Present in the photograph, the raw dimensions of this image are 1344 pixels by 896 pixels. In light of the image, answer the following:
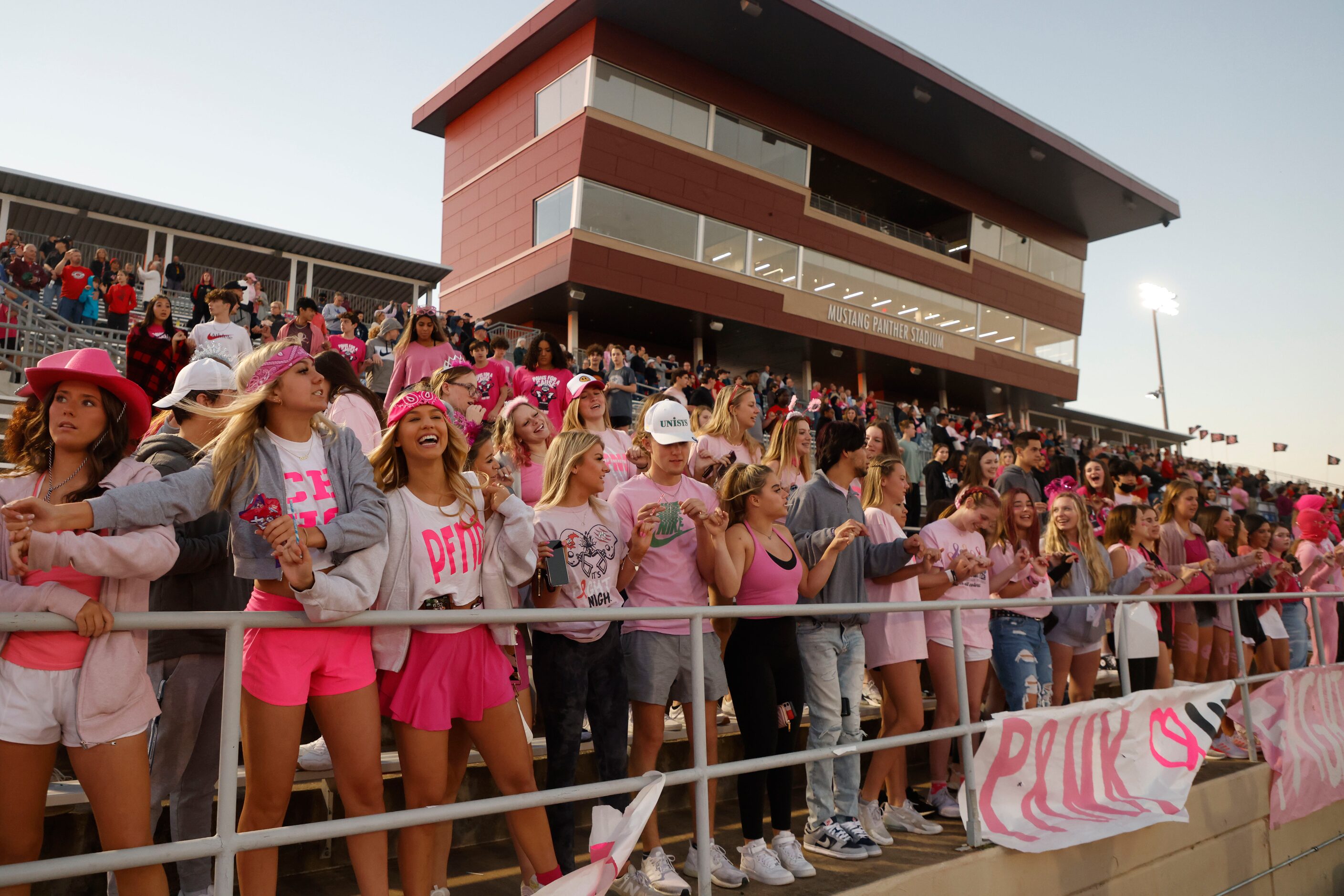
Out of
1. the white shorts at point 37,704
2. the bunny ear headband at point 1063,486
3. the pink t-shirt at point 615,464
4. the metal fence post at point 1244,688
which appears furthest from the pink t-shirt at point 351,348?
the metal fence post at point 1244,688

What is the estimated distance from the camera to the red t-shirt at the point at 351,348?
8055 millimetres

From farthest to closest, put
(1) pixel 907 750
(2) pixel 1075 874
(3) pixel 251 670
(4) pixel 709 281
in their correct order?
(4) pixel 709 281
(1) pixel 907 750
(2) pixel 1075 874
(3) pixel 251 670

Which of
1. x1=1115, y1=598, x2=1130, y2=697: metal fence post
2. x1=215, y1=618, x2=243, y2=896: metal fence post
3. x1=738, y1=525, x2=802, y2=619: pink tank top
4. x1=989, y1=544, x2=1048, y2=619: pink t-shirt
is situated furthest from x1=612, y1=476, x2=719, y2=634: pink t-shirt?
x1=1115, y1=598, x2=1130, y2=697: metal fence post

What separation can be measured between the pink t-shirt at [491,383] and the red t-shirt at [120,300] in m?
7.89

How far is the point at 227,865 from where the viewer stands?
6.77 feet

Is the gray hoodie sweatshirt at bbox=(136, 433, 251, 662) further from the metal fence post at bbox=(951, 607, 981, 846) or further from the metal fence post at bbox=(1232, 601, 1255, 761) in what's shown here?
the metal fence post at bbox=(1232, 601, 1255, 761)

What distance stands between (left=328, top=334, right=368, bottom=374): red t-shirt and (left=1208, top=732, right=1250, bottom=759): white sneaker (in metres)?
7.63

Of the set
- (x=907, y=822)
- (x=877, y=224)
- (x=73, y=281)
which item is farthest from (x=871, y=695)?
(x=877, y=224)

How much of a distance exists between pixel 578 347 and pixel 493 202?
4791 millimetres

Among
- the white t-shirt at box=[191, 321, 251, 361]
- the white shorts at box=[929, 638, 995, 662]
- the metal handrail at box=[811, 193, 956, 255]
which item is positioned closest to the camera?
the white shorts at box=[929, 638, 995, 662]

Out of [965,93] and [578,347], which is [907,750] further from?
[965,93]

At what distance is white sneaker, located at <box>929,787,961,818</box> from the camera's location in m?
4.66

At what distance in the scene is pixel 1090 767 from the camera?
4609mm

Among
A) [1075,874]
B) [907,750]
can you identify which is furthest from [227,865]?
[907,750]
